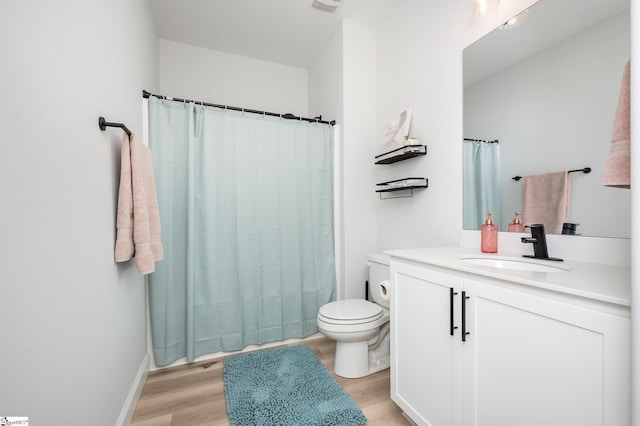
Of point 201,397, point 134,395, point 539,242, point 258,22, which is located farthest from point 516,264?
point 258,22

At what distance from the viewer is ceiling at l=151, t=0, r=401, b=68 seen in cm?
206

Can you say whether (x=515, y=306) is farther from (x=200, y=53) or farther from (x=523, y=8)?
(x=200, y=53)

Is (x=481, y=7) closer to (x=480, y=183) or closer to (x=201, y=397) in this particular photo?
(x=480, y=183)

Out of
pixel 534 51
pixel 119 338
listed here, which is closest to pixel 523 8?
pixel 534 51

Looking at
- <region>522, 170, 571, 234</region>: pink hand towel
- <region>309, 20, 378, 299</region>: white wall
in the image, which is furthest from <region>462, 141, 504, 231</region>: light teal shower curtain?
<region>309, 20, 378, 299</region>: white wall

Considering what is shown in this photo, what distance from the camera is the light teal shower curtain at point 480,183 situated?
1415 millimetres

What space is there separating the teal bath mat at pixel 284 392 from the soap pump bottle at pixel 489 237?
1.02m

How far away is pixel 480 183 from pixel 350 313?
1043 mm

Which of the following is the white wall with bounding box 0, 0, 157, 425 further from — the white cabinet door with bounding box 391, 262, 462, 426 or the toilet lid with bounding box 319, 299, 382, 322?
the white cabinet door with bounding box 391, 262, 462, 426

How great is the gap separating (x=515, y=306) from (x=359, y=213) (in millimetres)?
1495

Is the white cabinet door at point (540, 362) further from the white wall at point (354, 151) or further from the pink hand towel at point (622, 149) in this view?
the white wall at point (354, 151)

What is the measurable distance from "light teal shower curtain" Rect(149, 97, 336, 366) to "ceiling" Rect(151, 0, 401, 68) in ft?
2.60

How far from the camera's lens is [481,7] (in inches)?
54.4

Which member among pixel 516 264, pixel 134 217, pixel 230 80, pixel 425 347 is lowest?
pixel 425 347
